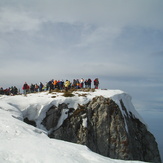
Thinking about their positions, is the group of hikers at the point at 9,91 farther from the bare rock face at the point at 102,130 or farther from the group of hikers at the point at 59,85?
the bare rock face at the point at 102,130

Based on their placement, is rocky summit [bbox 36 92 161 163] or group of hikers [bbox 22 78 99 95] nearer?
rocky summit [bbox 36 92 161 163]

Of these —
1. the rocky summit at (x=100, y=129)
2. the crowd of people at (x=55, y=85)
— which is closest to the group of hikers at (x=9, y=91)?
the crowd of people at (x=55, y=85)

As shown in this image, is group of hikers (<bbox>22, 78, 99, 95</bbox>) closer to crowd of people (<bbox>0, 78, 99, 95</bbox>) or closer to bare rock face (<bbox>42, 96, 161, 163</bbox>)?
crowd of people (<bbox>0, 78, 99, 95</bbox>)

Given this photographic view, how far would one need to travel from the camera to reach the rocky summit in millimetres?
20344

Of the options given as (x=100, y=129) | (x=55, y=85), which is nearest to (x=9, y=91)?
(x=55, y=85)

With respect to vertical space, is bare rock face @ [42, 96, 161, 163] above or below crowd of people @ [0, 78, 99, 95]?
below

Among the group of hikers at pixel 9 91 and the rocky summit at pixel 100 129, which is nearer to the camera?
the rocky summit at pixel 100 129

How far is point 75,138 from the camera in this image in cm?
2061

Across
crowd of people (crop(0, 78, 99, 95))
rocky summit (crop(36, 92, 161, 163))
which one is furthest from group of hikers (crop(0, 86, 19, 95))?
rocky summit (crop(36, 92, 161, 163))

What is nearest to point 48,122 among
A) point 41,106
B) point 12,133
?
point 41,106

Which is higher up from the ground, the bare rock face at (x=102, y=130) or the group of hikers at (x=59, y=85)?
Result: the group of hikers at (x=59, y=85)

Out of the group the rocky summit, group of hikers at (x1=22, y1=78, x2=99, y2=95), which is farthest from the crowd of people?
the rocky summit

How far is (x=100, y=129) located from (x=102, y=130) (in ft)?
0.93

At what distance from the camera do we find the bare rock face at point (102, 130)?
20312 mm
